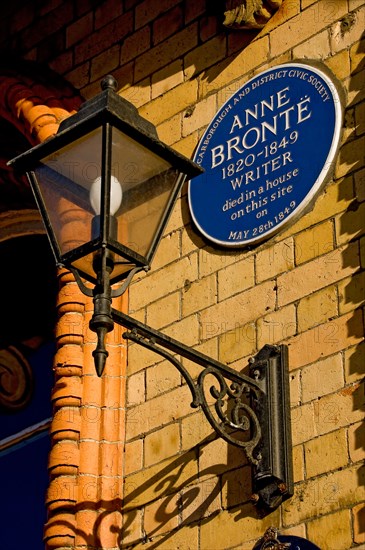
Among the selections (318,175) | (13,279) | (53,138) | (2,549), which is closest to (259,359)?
(318,175)

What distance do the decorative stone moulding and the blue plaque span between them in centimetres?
29

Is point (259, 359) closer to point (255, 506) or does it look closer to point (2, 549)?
point (255, 506)

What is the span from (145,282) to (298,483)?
55.4 inches

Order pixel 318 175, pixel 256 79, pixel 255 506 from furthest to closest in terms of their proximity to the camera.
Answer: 1. pixel 256 79
2. pixel 318 175
3. pixel 255 506

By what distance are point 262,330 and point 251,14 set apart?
1481 millimetres

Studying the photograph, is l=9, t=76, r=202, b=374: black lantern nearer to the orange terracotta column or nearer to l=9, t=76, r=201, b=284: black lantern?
l=9, t=76, r=201, b=284: black lantern

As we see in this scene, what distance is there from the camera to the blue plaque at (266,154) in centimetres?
594

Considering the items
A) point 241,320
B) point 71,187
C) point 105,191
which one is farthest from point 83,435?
point 105,191

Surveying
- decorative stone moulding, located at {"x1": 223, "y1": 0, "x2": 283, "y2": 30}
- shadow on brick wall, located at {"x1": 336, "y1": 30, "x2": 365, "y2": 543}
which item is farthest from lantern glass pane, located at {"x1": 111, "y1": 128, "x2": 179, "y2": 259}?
decorative stone moulding, located at {"x1": 223, "y1": 0, "x2": 283, "y2": 30}

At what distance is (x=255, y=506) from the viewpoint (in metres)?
5.50

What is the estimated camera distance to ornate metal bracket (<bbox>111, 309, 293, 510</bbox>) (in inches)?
207

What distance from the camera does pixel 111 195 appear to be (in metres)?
5.06

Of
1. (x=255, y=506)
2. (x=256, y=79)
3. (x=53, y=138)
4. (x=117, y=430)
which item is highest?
(x=256, y=79)

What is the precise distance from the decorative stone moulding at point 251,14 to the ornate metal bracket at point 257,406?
1564 millimetres
